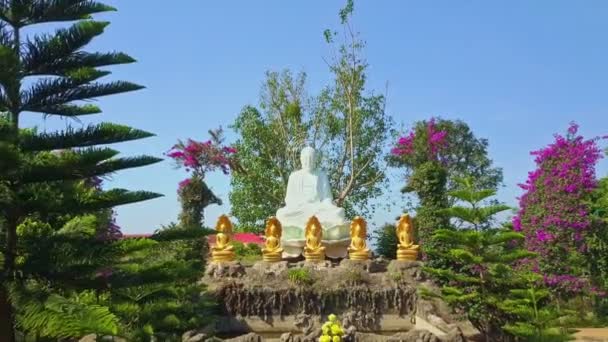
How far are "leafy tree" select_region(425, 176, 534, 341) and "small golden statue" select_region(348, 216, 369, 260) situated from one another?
1.92 m

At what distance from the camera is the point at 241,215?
18.2m

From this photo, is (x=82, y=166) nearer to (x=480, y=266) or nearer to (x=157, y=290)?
(x=157, y=290)

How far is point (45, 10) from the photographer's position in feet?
13.5

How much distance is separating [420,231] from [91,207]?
21.3ft

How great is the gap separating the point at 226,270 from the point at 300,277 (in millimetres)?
1300

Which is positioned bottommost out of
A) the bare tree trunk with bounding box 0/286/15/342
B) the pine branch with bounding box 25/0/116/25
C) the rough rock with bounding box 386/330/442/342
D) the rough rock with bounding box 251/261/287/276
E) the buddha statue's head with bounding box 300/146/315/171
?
the rough rock with bounding box 386/330/442/342

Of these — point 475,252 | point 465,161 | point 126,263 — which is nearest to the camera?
point 126,263

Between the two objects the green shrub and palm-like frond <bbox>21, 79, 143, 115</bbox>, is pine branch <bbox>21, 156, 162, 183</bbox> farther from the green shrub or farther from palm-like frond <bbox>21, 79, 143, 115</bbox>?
the green shrub

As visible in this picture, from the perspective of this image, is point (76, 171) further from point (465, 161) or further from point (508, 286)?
point (465, 161)

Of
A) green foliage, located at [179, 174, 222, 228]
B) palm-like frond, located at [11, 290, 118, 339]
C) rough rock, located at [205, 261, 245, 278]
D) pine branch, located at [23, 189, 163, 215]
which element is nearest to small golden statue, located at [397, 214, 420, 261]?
rough rock, located at [205, 261, 245, 278]

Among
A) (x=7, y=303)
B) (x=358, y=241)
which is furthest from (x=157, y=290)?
(x=358, y=241)

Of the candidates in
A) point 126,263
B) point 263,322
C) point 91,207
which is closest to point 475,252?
point 263,322

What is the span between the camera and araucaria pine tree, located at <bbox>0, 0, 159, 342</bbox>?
3.81 m

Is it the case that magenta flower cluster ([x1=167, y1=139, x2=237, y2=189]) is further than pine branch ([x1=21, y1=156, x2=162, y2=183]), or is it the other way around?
magenta flower cluster ([x1=167, y1=139, x2=237, y2=189])
